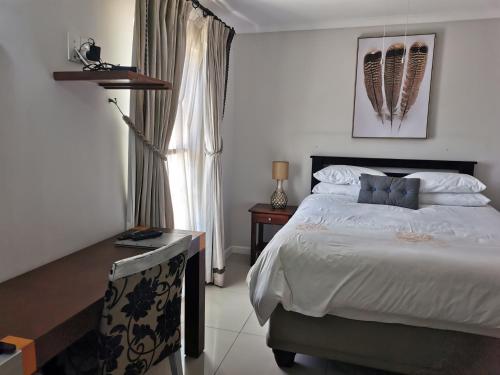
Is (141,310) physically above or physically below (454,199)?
below

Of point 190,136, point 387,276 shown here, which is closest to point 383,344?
point 387,276

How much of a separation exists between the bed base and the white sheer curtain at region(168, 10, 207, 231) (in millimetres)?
1223

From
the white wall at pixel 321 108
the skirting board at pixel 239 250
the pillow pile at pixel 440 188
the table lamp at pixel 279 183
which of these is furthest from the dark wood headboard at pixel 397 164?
Answer: the skirting board at pixel 239 250

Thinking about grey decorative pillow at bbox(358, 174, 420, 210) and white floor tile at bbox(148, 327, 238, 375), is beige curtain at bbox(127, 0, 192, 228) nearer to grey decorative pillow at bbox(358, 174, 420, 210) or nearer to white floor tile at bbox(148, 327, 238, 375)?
white floor tile at bbox(148, 327, 238, 375)

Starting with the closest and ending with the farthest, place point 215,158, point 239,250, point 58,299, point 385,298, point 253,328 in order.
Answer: point 58,299 < point 385,298 < point 253,328 < point 215,158 < point 239,250

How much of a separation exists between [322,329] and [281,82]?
274cm

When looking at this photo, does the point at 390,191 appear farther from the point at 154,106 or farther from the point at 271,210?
the point at 154,106

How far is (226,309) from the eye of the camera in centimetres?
294

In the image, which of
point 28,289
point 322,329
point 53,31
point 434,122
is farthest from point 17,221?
point 434,122

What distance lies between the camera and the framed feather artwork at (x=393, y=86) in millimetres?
3631

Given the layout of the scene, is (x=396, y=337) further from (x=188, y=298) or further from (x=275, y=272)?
(x=188, y=298)

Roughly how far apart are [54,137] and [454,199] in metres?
3.10

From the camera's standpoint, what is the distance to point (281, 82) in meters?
4.03

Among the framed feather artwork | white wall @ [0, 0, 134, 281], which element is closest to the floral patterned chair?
white wall @ [0, 0, 134, 281]
